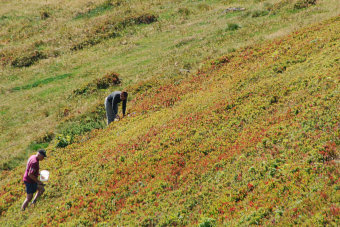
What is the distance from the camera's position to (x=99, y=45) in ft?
131

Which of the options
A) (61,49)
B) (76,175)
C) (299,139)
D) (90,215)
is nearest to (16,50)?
(61,49)

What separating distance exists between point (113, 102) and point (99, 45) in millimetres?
24488

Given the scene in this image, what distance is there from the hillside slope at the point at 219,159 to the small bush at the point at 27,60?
23476 mm

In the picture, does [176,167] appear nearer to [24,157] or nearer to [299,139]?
[299,139]

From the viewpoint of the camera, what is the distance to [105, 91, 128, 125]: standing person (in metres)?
17.4

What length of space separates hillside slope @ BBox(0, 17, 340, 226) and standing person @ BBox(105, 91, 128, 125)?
758mm

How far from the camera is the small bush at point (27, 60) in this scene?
121 ft

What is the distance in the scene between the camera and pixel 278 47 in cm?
2141

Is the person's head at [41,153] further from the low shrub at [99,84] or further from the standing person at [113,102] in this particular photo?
the low shrub at [99,84]

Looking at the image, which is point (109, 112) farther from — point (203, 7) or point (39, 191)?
point (203, 7)

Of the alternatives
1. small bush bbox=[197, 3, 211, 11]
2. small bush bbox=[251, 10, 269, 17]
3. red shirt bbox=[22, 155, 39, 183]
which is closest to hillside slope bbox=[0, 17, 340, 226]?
red shirt bbox=[22, 155, 39, 183]

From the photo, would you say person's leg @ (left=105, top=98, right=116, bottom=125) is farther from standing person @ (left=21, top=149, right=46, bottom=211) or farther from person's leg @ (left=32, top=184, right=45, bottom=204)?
person's leg @ (left=32, top=184, right=45, bottom=204)

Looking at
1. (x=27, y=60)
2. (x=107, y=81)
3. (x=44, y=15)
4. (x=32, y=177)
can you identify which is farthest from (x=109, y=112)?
(x=44, y=15)

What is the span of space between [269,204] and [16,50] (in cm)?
4061
